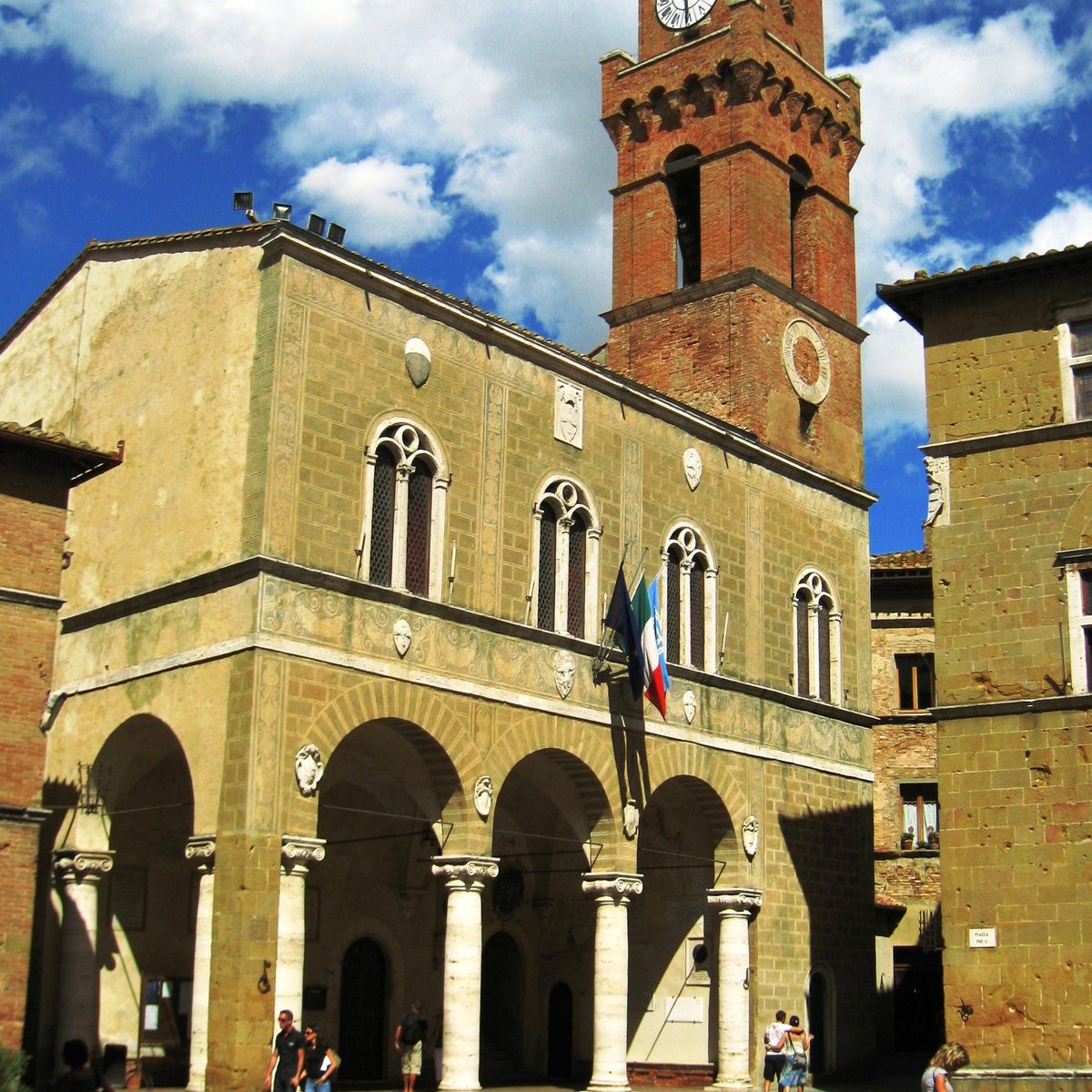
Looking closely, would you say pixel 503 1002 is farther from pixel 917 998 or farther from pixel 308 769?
pixel 917 998

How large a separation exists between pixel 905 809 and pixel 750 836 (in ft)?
37.9

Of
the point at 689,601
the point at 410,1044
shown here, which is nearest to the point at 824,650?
the point at 689,601

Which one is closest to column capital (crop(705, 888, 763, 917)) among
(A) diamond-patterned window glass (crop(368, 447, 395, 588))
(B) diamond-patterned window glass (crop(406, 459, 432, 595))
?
(B) diamond-patterned window glass (crop(406, 459, 432, 595))

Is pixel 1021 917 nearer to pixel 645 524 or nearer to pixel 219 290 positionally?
pixel 645 524

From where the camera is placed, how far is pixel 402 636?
20.9 m

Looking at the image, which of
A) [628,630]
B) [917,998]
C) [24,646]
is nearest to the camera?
[24,646]

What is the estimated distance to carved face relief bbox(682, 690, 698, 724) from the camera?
82.3 ft

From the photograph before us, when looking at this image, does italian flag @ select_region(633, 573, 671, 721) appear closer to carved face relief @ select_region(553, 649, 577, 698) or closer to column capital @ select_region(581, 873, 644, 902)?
carved face relief @ select_region(553, 649, 577, 698)

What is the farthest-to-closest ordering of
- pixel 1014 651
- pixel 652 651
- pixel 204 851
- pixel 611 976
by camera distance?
pixel 652 651 → pixel 611 976 → pixel 1014 651 → pixel 204 851

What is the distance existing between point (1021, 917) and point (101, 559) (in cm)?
1273

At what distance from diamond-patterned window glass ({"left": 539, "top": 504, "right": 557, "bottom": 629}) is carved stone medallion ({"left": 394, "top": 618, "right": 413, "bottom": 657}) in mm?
2651

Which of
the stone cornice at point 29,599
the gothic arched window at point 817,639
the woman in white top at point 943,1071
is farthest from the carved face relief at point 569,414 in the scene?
the woman in white top at point 943,1071

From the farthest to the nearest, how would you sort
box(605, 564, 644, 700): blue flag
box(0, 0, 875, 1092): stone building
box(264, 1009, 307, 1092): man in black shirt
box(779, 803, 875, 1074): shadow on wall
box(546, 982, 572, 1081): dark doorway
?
1. box(779, 803, 875, 1074): shadow on wall
2. box(546, 982, 572, 1081): dark doorway
3. box(605, 564, 644, 700): blue flag
4. box(0, 0, 875, 1092): stone building
5. box(264, 1009, 307, 1092): man in black shirt

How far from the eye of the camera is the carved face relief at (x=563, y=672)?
75.5ft
